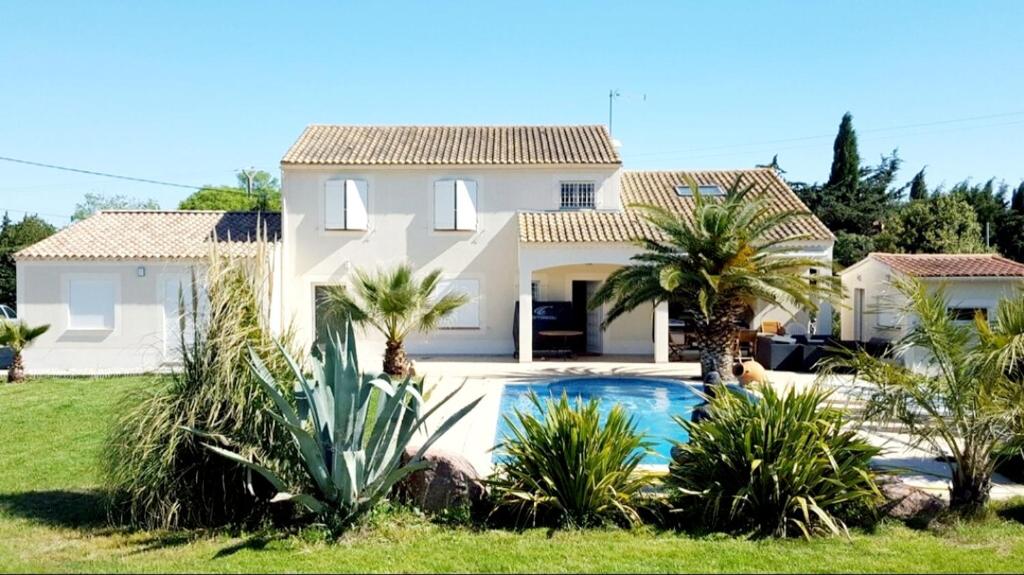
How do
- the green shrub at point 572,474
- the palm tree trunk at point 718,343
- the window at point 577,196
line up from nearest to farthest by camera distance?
the green shrub at point 572,474, the palm tree trunk at point 718,343, the window at point 577,196

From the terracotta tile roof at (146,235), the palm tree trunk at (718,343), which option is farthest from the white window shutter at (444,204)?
the palm tree trunk at (718,343)

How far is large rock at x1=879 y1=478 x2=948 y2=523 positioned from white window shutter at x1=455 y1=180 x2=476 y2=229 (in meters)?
19.3

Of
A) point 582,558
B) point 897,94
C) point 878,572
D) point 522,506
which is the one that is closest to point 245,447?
point 522,506

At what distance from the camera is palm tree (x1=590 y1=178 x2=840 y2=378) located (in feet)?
58.9

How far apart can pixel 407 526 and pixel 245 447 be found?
1.89 metres

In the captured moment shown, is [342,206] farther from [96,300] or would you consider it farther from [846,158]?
[846,158]

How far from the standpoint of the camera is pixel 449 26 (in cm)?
1856

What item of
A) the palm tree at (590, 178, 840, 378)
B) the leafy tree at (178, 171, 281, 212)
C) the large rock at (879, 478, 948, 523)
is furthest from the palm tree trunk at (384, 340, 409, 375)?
the leafy tree at (178, 171, 281, 212)

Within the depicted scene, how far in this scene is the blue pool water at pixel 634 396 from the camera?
14820mm

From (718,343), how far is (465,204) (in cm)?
1096

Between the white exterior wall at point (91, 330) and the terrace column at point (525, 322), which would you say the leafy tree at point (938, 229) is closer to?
the terrace column at point (525, 322)

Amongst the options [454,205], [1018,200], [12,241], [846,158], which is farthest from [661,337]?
[12,241]

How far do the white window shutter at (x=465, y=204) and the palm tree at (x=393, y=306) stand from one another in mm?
5458

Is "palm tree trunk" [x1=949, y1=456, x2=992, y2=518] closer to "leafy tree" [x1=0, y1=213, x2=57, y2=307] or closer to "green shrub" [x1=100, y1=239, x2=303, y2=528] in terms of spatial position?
"green shrub" [x1=100, y1=239, x2=303, y2=528]
